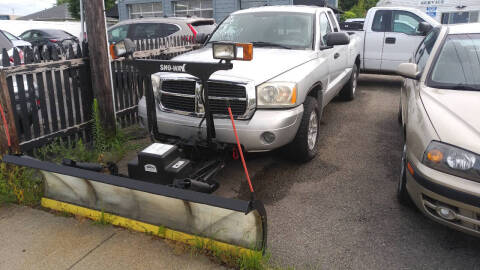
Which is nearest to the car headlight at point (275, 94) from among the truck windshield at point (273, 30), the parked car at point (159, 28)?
the truck windshield at point (273, 30)

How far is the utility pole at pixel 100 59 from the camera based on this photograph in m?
4.66

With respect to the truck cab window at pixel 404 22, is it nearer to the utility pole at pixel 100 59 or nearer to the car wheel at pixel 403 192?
the car wheel at pixel 403 192

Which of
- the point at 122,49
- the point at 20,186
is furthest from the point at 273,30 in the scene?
the point at 20,186

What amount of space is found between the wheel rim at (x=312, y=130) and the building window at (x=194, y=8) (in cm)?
1720

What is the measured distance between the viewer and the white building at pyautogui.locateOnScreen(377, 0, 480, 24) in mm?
16938

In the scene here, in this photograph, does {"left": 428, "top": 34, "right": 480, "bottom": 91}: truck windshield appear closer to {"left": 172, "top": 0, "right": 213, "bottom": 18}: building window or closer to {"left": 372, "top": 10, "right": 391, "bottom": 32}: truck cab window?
{"left": 372, "top": 10, "right": 391, "bottom": 32}: truck cab window

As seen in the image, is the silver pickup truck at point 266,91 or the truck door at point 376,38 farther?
the truck door at point 376,38

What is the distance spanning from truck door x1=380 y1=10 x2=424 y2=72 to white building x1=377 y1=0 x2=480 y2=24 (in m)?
9.40

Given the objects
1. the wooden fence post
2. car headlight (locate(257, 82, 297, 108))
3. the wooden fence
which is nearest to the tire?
→ car headlight (locate(257, 82, 297, 108))

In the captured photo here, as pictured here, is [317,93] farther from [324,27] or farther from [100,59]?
[100,59]

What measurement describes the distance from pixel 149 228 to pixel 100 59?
2.61 m

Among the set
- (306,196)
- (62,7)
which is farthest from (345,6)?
(306,196)

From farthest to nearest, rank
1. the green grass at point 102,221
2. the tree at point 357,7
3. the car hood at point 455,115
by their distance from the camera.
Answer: the tree at point 357,7, the green grass at point 102,221, the car hood at point 455,115

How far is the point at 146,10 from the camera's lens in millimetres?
22156
